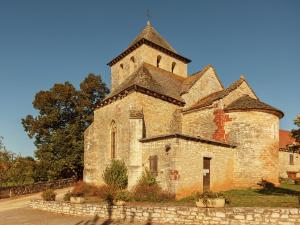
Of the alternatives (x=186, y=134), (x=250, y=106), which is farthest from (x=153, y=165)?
(x=250, y=106)

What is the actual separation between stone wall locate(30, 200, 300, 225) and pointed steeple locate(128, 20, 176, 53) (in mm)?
20190

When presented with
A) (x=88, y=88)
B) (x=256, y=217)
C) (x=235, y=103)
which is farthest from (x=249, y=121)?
(x=88, y=88)

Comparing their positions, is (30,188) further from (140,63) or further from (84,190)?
(140,63)

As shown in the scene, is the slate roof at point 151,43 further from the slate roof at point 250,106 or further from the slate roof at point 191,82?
the slate roof at point 250,106

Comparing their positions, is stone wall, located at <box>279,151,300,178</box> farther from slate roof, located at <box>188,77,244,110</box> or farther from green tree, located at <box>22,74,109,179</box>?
green tree, located at <box>22,74,109,179</box>

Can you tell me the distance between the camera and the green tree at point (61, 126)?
106 ft

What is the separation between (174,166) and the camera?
54.5 ft

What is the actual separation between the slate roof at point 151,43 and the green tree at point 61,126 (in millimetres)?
5970

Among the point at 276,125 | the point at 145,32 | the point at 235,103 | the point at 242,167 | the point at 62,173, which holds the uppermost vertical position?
the point at 145,32

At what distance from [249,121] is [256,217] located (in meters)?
11.2

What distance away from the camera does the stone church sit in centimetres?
1759

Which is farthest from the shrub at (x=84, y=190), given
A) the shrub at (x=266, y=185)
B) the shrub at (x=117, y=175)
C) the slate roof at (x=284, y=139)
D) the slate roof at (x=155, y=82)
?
the slate roof at (x=284, y=139)

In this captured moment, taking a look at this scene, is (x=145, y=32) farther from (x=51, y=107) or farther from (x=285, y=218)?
(x=285, y=218)

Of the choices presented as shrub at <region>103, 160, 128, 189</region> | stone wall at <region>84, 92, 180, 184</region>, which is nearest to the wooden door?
stone wall at <region>84, 92, 180, 184</region>
